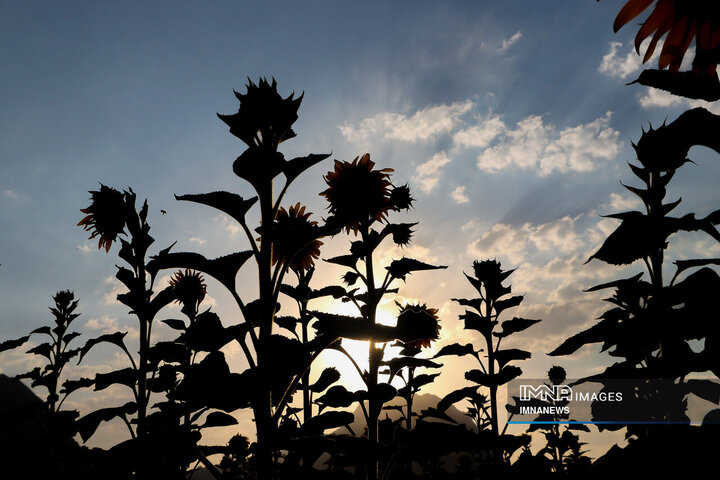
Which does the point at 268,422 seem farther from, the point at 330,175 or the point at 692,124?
the point at 330,175

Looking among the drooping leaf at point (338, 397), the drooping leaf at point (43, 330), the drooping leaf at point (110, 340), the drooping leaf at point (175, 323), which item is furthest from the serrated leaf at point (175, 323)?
the drooping leaf at point (43, 330)

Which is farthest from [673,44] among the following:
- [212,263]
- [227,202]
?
[212,263]

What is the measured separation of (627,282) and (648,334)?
135 cm

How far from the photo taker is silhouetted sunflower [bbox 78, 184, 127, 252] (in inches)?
152

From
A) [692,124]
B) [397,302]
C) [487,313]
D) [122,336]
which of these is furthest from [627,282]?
[122,336]

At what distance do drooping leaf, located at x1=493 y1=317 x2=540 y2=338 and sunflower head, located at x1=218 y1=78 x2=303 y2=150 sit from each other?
3729 millimetres

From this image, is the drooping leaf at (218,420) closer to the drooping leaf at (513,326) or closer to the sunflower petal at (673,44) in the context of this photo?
the sunflower petal at (673,44)

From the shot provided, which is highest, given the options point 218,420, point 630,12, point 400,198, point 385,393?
point 400,198

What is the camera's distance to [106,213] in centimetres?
405

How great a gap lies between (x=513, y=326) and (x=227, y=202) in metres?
3.87

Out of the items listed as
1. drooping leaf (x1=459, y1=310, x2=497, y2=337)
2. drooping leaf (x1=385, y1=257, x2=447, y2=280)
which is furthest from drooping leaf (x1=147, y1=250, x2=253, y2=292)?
drooping leaf (x1=459, y1=310, x2=497, y2=337)

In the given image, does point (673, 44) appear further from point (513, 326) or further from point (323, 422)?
point (513, 326)

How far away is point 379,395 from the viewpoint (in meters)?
2.85

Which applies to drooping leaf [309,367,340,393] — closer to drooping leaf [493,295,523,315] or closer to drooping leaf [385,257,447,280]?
drooping leaf [385,257,447,280]
